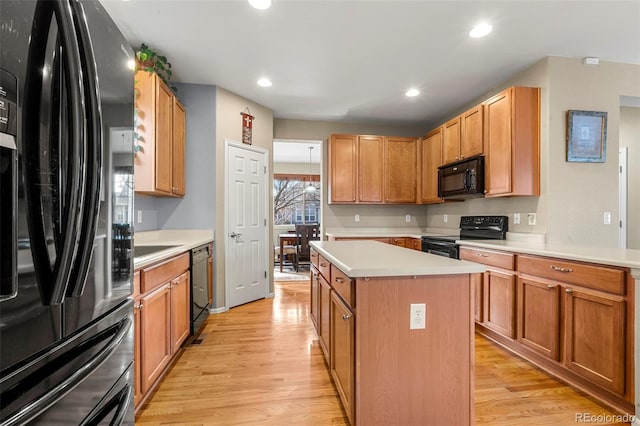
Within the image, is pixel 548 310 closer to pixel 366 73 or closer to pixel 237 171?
pixel 366 73

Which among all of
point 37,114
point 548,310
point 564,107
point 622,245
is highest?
point 564,107

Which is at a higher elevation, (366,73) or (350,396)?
(366,73)

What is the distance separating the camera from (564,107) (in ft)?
8.70

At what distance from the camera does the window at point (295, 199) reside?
26.1 ft

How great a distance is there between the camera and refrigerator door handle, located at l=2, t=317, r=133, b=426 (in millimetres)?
587

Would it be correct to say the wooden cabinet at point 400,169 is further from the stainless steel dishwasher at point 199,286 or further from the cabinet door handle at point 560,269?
the stainless steel dishwasher at point 199,286

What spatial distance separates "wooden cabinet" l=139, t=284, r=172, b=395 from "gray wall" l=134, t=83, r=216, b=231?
4.90 ft

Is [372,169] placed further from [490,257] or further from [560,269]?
[560,269]

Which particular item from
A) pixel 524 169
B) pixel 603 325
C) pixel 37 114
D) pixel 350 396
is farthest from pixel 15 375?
pixel 524 169

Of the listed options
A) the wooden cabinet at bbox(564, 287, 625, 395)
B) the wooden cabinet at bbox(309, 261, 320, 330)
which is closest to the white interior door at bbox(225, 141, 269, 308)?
the wooden cabinet at bbox(309, 261, 320, 330)

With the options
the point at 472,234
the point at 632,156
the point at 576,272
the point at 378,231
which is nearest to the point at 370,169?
the point at 378,231

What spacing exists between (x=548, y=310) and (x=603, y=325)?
1.12ft

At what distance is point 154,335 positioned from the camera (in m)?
1.73

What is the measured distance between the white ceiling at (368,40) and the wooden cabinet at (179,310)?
2.02m
